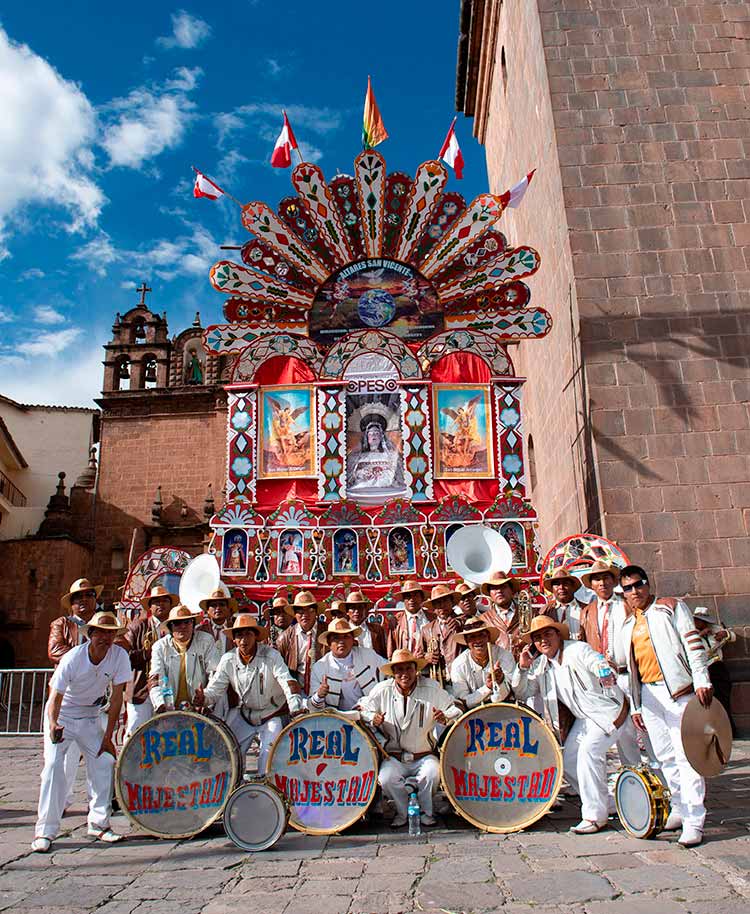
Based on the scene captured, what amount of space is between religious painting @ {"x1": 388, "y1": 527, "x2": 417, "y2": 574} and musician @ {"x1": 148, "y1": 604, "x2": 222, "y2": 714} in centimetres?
432

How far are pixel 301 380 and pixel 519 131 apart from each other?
717 centimetres

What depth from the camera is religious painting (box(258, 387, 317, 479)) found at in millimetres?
11750

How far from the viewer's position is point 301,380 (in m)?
12.0

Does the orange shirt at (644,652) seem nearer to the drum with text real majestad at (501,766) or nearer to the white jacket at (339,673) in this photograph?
the drum with text real majestad at (501,766)

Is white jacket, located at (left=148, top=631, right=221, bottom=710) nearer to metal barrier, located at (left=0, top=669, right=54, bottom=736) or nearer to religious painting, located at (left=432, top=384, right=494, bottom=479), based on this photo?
religious painting, located at (left=432, top=384, right=494, bottom=479)

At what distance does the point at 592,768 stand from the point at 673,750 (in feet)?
1.84

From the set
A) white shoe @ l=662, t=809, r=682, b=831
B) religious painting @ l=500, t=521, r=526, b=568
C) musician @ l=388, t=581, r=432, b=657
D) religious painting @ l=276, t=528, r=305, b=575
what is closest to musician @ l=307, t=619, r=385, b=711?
musician @ l=388, t=581, r=432, b=657

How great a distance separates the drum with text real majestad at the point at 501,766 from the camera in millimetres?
5391

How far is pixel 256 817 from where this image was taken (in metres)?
5.21

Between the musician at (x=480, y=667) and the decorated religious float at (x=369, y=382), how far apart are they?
4.09 m

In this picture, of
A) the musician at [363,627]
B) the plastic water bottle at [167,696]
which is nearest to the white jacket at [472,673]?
the musician at [363,627]

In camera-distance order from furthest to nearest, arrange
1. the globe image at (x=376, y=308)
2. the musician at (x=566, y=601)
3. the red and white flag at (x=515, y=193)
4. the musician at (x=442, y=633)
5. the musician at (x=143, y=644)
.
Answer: the globe image at (x=376, y=308)
the red and white flag at (x=515, y=193)
the musician at (x=566, y=601)
the musician at (x=143, y=644)
the musician at (x=442, y=633)

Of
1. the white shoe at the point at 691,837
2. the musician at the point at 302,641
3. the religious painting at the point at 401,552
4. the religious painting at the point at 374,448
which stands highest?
the religious painting at the point at 374,448

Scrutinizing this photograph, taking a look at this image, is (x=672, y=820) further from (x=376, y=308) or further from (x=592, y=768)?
(x=376, y=308)
